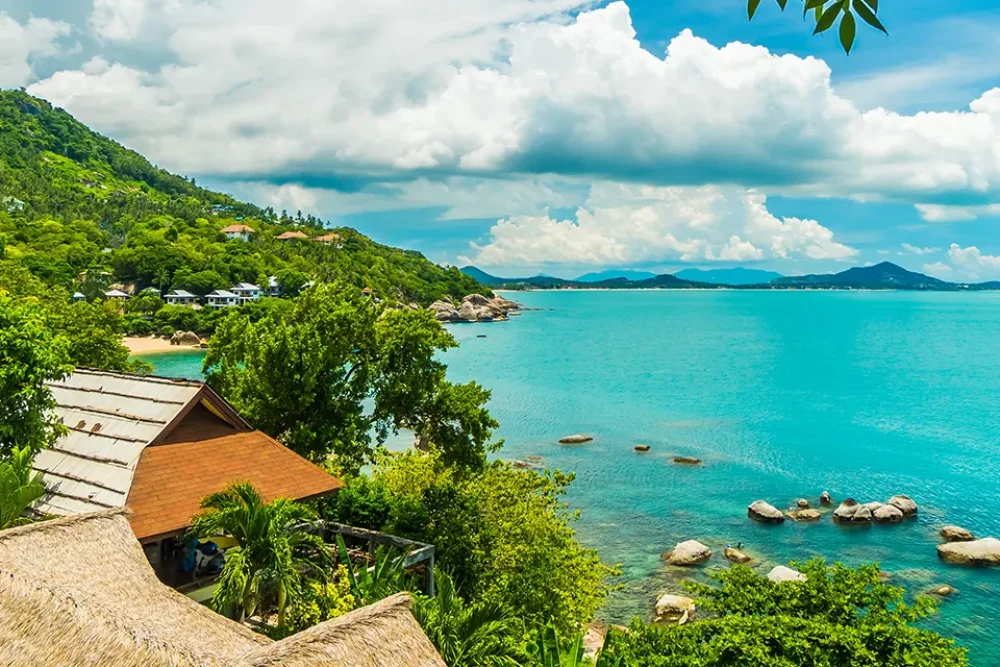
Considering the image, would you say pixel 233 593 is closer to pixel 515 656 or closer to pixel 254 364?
pixel 515 656

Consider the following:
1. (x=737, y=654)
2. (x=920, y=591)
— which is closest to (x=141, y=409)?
(x=737, y=654)

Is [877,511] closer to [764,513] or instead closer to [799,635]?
[764,513]

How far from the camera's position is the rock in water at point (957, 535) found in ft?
98.1

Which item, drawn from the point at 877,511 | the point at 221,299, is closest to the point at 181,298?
the point at 221,299

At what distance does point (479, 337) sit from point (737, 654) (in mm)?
108462

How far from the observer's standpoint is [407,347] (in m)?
21.5

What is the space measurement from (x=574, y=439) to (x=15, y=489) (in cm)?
3724

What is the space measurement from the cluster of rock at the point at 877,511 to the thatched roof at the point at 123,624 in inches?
1151

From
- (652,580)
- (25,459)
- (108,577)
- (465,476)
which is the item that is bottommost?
(652,580)

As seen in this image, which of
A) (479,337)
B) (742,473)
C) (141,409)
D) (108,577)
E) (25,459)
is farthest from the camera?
(479,337)

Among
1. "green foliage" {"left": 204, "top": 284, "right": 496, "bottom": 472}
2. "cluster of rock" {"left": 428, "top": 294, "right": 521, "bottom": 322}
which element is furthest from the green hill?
"green foliage" {"left": 204, "top": 284, "right": 496, "bottom": 472}

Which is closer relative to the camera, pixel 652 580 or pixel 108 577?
pixel 108 577

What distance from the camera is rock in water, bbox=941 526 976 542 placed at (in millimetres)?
29891

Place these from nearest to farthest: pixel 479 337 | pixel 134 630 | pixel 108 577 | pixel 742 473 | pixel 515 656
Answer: pixel 134 630 < pixel 108 577 < pixel 515 656 < pixel 742 473 < pixel 479 337
